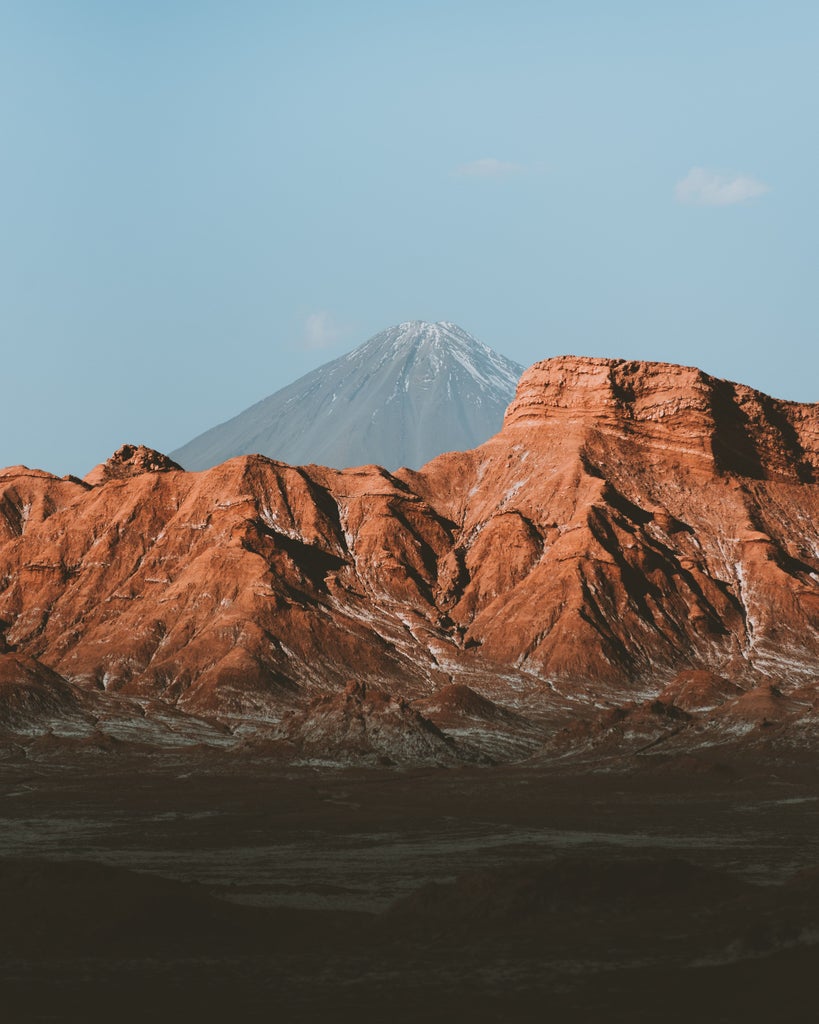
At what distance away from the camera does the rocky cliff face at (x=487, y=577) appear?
139 meters

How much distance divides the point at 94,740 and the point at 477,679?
135 ft

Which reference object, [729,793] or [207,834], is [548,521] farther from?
[207,834]

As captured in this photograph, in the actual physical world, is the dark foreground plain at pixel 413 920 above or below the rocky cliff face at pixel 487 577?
below

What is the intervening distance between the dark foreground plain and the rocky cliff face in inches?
1584

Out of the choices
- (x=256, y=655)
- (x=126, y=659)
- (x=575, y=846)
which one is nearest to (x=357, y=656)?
(x=256, y=655)

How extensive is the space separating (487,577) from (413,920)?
123 meters

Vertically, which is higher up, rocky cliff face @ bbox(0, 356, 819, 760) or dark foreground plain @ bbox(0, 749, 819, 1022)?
rocky cliff face @ bbox(0, 356, 819, 760)

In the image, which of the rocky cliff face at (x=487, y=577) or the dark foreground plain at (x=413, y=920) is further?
the rocky cliff face at (x=487, y=577)

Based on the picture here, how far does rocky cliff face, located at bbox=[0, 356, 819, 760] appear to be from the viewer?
5487 inches

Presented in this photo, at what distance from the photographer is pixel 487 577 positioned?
557 feet

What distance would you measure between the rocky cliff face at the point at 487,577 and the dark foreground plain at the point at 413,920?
40232mm

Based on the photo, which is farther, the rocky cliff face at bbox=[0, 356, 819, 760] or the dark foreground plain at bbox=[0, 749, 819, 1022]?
the rocky cliff face at bbox=[0, 356, 819, 760]

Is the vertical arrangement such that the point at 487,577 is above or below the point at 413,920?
above

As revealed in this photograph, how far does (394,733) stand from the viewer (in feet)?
382
